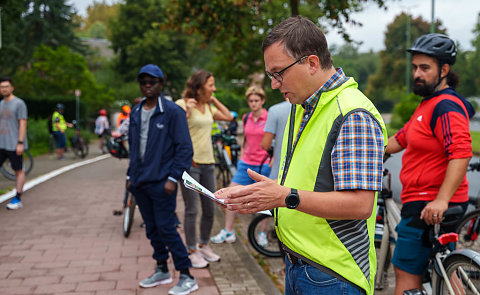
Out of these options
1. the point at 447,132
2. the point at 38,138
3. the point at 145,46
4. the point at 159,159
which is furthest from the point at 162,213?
the point at 145,46

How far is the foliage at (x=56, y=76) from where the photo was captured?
27109mm

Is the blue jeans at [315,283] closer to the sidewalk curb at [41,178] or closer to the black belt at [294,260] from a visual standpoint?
the black belt at [294,260]

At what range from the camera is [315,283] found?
1.86m

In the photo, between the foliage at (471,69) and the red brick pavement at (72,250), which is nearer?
the red brick pavement at (72,250)

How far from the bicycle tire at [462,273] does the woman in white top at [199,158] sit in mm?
2457

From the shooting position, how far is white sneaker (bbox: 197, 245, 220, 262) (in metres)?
5.13

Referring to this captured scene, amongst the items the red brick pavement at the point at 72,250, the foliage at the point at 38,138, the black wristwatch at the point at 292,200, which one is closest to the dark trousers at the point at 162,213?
the red brick pavement at the point at 72,250

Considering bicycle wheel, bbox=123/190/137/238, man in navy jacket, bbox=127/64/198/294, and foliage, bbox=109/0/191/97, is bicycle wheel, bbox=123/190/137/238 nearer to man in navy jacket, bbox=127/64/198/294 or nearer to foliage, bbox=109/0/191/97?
man in navy jacket, bbox=127/64/198/294

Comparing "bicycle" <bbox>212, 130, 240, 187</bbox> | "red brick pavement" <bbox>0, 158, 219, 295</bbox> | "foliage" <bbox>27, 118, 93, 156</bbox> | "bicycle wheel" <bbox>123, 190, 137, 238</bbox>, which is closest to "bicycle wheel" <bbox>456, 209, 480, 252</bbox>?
"red brick pavement" <bbox>0, 158, 219, 295</bbox>

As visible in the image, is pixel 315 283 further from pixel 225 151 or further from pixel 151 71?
pixel 225 151

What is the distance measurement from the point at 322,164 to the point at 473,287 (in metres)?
1.74

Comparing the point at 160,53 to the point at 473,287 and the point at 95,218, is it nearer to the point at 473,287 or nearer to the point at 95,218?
the point at 95,218

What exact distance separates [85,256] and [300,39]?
4265mm

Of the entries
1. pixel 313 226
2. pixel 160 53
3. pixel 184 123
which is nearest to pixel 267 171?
pixel 184 123
